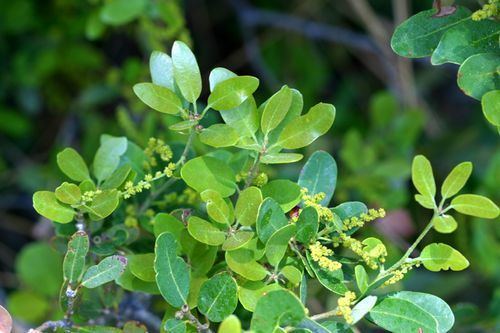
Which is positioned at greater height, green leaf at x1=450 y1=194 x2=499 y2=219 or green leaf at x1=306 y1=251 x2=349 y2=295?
green leaf at x1=450 y1=194 x2=499 y2=219

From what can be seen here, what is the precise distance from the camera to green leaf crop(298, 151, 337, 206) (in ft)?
3.56

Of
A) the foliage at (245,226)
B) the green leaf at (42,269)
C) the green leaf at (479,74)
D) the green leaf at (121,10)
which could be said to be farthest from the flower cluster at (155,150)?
the green leaf at (42,269)

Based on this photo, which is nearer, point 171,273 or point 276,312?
point 276,312

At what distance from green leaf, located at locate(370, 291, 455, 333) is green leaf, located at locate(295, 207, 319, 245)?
0.13 metres

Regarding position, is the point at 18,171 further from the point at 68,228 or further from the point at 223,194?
the point at 223,194

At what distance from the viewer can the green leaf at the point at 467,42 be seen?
40.2 inches

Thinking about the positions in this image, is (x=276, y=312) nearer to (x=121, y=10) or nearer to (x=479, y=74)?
(x=479, y=74)

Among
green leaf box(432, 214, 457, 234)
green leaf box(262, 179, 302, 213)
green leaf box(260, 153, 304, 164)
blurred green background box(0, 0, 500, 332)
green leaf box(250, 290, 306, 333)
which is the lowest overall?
blurred green background box(0, 0, 500, 332)

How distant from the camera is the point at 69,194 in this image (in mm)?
991

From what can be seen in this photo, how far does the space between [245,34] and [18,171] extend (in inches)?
35.9

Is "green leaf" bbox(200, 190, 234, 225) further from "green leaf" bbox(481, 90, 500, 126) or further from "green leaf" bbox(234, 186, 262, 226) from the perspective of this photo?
"green leaf" bbox(481, 90, 500, 126)

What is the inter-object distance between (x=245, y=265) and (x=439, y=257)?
0.26 metres

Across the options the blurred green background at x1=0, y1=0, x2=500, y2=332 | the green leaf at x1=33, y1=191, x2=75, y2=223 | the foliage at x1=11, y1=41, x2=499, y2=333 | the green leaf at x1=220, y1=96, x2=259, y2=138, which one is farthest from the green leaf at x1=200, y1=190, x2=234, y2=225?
the blurred green background at x1=0, y1=0, x2=500, y2=332

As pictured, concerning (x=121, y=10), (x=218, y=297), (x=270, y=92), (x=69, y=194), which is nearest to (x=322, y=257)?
(x=218, y=297)
